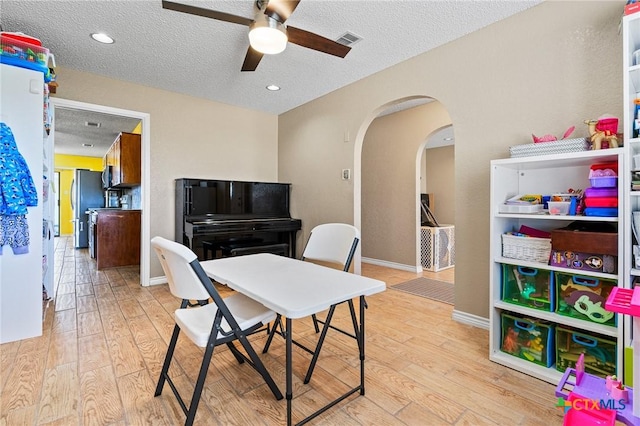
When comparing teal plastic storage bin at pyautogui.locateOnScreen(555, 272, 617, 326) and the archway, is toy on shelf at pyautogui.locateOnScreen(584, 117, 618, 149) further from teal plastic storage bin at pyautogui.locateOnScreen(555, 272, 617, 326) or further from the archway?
the archway

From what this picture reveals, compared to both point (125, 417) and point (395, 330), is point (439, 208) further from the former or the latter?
point (125, 417)

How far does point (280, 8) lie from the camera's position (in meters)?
1.81

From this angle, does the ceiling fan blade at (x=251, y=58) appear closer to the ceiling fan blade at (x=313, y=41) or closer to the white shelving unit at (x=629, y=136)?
the ceiling fan blade at (x=313, y=41)

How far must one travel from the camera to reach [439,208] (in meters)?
7.11

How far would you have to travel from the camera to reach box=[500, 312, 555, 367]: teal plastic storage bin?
1.78m

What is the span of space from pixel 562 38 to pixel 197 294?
269cm

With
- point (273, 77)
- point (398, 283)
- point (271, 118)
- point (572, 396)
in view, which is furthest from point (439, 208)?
point (572, 396)

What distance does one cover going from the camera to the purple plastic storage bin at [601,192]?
1536mm

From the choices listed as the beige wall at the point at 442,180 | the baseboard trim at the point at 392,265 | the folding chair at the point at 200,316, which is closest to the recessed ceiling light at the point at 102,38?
the folding chair at the point at 200,316

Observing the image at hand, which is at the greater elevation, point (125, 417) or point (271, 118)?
point (271, 118)

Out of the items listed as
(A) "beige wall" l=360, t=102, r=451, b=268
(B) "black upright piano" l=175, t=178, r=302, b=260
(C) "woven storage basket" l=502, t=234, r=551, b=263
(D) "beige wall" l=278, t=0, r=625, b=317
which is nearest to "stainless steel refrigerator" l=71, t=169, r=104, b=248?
(B) "black upright piano" l=175, t=178, r=302, b=260

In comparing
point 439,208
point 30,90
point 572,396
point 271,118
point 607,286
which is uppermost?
point 271,118

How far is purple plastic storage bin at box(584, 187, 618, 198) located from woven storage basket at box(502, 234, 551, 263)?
0.32 metres

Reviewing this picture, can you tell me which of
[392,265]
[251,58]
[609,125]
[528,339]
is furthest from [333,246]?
[392,265]
